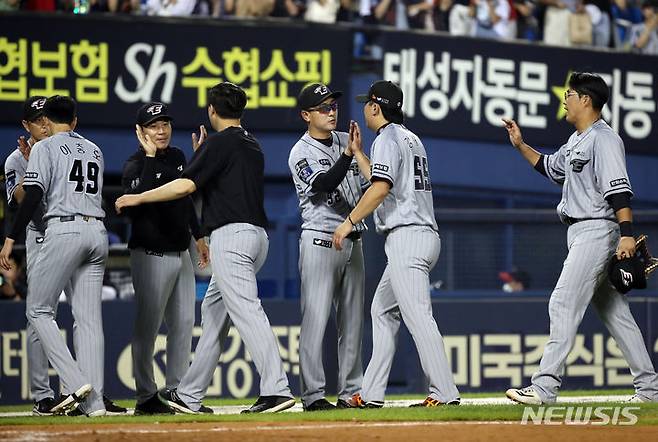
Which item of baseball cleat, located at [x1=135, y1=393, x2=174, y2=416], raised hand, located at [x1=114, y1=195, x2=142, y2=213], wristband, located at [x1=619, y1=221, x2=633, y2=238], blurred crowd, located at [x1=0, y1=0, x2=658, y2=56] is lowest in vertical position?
baseball cleat, located at [x1=135, y1=393, x2=174, y2=416]

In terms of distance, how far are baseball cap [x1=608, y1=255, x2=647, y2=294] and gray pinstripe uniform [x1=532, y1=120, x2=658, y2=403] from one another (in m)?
0.11

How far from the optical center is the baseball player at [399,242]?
23.1ft

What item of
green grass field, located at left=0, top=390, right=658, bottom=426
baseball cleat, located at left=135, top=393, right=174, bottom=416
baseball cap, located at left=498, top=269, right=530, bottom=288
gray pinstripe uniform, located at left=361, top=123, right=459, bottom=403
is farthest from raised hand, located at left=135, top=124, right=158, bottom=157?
baseball cap, located at left=498, top=269, right=530, bottom=288

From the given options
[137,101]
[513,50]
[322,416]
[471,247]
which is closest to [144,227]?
[322,416]

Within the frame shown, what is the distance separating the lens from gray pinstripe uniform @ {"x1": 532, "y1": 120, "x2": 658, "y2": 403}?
7.02 m

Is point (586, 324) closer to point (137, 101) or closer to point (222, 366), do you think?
point (222, 366)

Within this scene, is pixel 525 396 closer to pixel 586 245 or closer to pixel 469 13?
pixel 586 245

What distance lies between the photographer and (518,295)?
10.5 m

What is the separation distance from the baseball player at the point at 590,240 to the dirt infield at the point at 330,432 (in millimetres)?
829

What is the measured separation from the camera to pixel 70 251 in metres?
7.07

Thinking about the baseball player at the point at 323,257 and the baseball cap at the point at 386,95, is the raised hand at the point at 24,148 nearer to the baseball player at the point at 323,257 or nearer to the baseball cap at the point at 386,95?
the baseball player at the point at 323,257

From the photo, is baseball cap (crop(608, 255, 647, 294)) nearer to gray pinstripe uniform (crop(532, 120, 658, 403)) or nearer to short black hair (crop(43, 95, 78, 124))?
gray pinstripe uniform (crop(532, 120, 658, 403))

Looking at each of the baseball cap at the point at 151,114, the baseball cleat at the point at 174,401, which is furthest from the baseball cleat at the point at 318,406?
the baseball cap at the point at 151,114

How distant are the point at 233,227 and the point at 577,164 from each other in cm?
195
